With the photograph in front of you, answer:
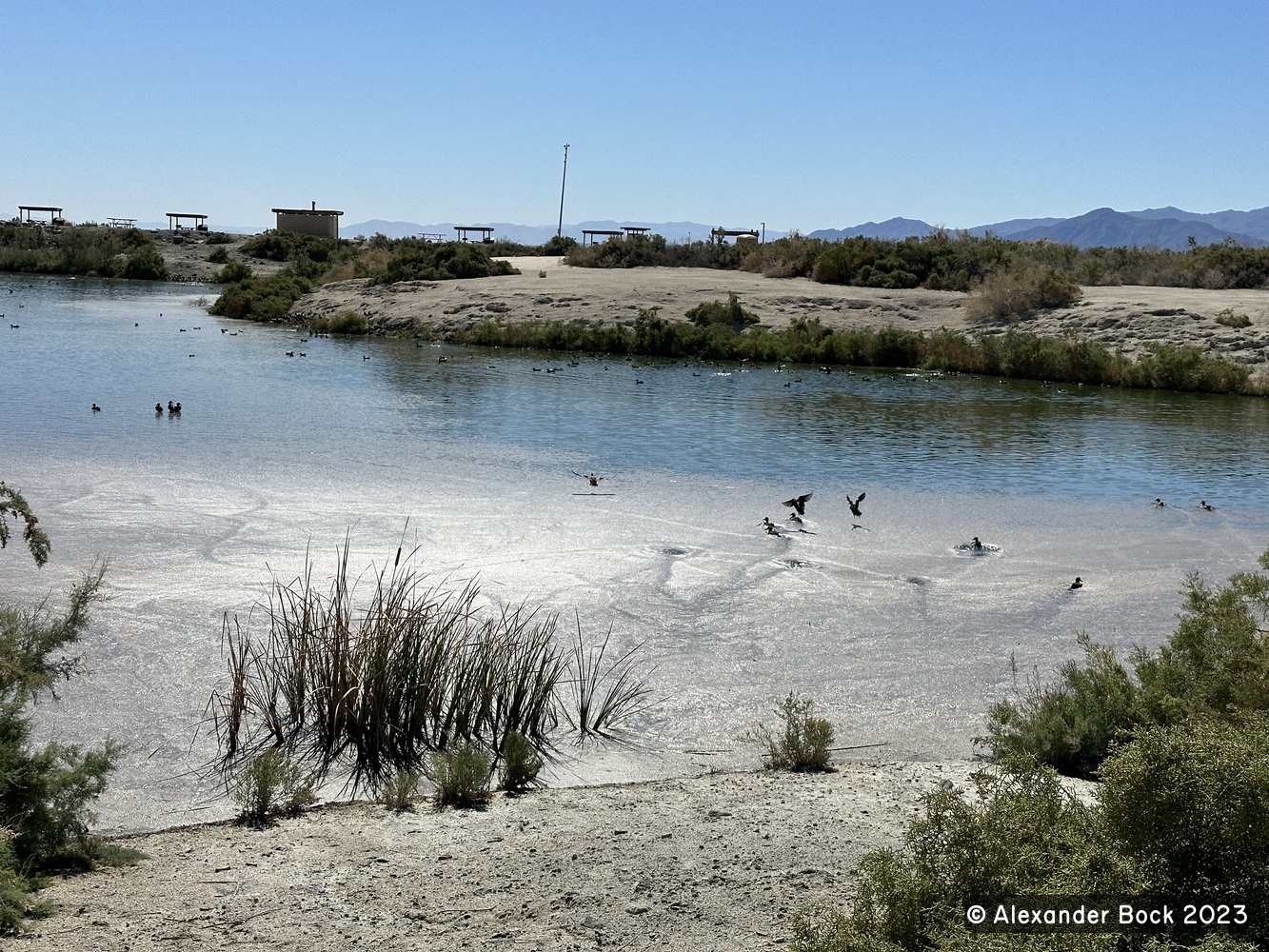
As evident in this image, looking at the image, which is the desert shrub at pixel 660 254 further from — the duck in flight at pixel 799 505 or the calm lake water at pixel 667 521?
the duck in flight at pixel 799 505

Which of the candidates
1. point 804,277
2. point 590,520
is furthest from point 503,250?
point 590,520

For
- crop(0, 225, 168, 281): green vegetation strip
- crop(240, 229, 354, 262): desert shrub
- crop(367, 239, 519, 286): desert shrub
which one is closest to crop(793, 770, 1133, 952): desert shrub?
crop(367, 239, 519, 286): desert shrub

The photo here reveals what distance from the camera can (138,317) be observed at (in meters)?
36.0

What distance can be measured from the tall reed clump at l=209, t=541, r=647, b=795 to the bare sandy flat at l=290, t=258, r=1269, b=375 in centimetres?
2338

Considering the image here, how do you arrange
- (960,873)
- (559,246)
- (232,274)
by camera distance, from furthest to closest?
(559,246) → (232,274) → (960,873)

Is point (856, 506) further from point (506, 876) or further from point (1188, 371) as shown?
Result: point (1188, 371)

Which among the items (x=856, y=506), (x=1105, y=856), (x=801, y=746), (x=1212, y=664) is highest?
(x=1105, y=856)

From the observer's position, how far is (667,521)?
1169cm

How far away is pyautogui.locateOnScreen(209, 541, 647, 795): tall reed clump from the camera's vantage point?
243 inches

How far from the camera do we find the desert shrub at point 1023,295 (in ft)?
101

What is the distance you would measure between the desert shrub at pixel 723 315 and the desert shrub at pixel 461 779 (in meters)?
26.0

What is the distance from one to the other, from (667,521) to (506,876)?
7304 millimetres

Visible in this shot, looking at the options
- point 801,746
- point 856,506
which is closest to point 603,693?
point 801,746

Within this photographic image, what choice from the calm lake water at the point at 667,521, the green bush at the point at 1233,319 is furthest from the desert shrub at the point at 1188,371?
the green bush at the point at 1233,319
